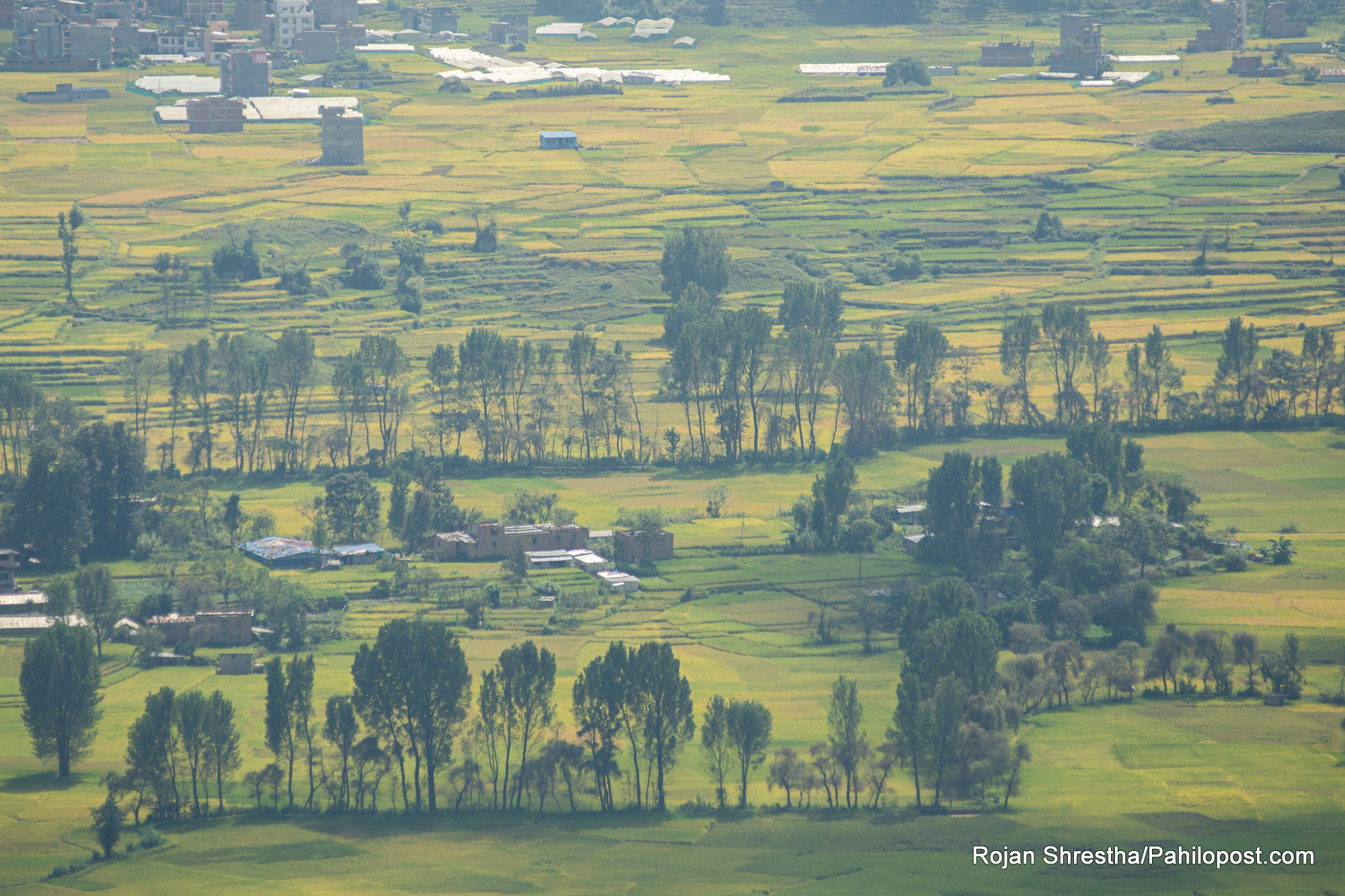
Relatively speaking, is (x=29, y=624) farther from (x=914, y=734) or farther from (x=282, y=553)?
(x=914, y=734)

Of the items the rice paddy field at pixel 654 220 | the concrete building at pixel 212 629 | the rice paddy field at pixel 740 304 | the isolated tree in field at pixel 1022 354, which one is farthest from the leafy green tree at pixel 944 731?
the rice paddy field at pixel 654 220

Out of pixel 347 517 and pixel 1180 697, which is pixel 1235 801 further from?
pixel 347 517

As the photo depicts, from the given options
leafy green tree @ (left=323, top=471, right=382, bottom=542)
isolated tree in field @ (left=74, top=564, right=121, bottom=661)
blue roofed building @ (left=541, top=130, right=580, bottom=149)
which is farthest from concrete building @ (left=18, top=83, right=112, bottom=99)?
isolated tree in field @ (left=74, top=564, right=121, bottom=661)

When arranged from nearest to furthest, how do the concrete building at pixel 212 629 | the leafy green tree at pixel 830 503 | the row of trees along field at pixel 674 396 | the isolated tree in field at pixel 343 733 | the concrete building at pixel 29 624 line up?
the isolated tree in field at pixel 343 733
the concrete building at pixel 212 629
the concrete building at pixel 29 624
the leafy green tree at pixel 830 503
the row of trees along field at pixel 674 396

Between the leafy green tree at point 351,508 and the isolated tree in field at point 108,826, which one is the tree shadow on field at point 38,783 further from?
the leafy green tree at point 351,508

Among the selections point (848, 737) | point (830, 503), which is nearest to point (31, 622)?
point (848, 737)
